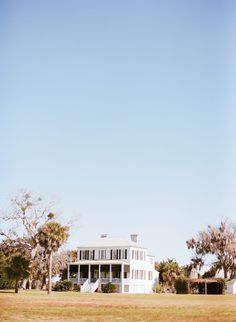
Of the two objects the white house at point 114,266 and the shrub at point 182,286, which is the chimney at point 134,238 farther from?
the shrub at point 182,286

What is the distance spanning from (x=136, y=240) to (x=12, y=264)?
27.8 m

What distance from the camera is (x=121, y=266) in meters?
69.1

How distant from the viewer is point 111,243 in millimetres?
72938

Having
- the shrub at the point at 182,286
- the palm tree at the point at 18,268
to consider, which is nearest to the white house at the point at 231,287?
the shrub at the point at 182,286

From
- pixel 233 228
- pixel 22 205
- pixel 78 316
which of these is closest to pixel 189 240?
pixel 233 228

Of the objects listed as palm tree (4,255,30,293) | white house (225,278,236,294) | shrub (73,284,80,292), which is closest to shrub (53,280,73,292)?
shrub (73,284,80,292)

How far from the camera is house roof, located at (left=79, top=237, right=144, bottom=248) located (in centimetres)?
7180

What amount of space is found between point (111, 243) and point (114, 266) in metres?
4.06

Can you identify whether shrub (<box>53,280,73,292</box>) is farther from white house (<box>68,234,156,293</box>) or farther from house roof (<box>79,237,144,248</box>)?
house roof (<box>79,237,144,248</box>)

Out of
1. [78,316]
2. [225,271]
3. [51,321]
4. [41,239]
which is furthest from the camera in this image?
[225,271]

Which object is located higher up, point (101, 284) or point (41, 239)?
point (41, 239)

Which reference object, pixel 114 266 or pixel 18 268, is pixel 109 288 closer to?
pixel 114 266

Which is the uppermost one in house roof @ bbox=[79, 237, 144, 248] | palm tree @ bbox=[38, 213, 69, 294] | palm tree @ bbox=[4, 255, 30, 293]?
house roof @ bbox=[79, 237, 144, 248]

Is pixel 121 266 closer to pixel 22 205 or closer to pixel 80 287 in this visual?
pixel 80 287
